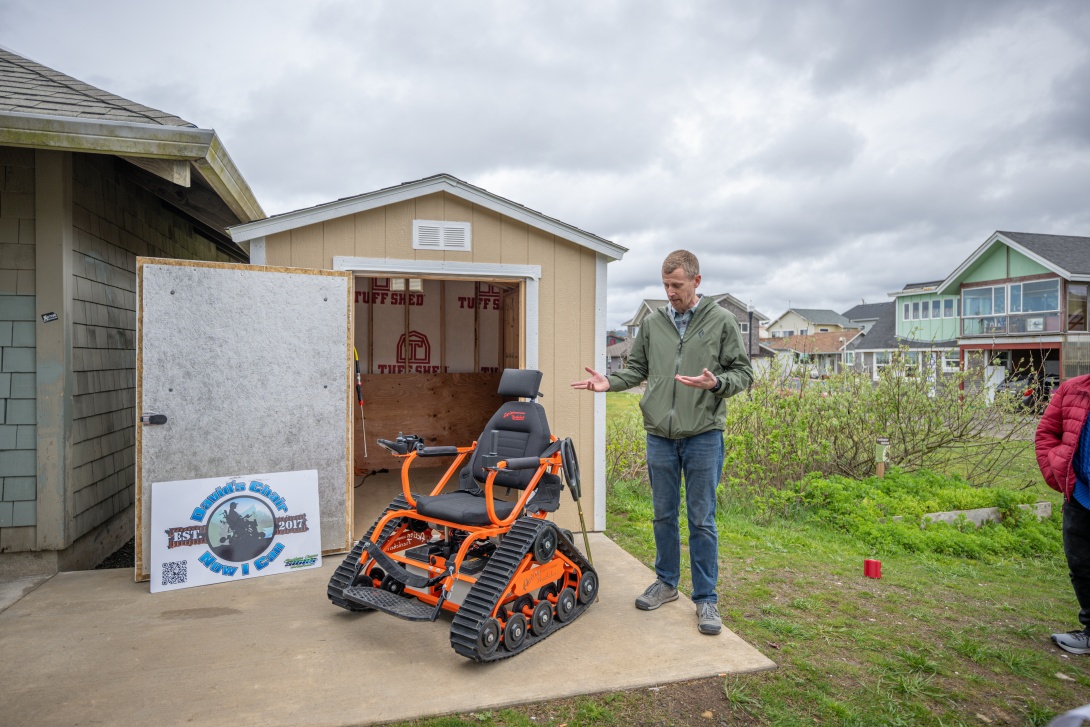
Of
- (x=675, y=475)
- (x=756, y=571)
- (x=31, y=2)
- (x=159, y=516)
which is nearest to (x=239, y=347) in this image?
(x=159, y=516)

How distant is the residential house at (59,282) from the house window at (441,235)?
1.31 m

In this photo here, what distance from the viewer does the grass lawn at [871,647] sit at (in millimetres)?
2391

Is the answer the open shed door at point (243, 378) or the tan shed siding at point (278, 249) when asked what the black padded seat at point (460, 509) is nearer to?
the open shed door at point (243, 378)

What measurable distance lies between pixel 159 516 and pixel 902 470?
660 centimetres

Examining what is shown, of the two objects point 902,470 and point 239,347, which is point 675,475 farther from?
point 902,470

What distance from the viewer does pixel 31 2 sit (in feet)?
25.7

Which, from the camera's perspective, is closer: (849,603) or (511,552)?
(511,552)

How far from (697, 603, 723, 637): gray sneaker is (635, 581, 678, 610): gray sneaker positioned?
0.26m

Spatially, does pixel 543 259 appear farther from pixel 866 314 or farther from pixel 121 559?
pixel 866 314

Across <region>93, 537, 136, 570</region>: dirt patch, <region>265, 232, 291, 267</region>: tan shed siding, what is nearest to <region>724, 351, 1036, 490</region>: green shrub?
<region>265, 232, 291, 267</region>: tan shed siding

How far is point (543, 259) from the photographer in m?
4.80

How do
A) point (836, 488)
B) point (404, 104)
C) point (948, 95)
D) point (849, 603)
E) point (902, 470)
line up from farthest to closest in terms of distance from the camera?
point (404, 104) → point (948, 95) → point (902, 470) → point (836, 488) → point (849, 603)

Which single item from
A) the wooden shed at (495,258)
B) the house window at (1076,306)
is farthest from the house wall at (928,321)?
the wooden shed at (495,258)

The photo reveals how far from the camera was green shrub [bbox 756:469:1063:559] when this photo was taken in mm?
4934
